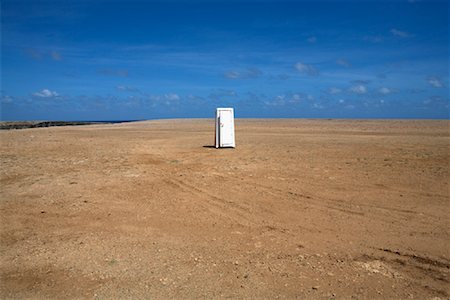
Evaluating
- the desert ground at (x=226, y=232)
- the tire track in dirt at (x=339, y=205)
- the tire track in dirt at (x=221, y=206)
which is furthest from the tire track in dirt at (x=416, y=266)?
the tire track in dirt at (x=221, y=206)

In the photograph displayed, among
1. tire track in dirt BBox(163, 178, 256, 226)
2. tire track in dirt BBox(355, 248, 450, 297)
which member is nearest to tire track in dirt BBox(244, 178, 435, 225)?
tire track in dirt BBox(163, 178, 256, 226)

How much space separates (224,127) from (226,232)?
10502 mm

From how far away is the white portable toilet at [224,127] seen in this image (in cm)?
1606

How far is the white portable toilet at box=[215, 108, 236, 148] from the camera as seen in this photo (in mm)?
16062

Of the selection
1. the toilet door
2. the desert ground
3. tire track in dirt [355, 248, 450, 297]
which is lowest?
tire track in dirt [355, 248, 450, 297]

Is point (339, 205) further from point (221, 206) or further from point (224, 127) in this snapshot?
point (224, 127)

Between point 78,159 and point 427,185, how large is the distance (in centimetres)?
1077

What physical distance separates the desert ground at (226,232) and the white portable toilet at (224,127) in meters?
5.31

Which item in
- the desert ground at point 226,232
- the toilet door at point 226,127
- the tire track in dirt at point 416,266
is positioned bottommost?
the tire track in dirt at point 416,266

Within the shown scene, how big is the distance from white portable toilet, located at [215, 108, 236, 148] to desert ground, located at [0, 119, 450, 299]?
531cm

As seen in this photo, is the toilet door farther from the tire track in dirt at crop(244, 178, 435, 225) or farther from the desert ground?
the tire track in dirt at crop(244, 178, 435, 225)

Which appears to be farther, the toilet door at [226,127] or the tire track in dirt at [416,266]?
the toilet door at [226,127]

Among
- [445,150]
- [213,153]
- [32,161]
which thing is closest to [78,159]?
[32,161]

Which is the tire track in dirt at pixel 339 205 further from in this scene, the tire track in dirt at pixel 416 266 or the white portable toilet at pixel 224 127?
the white portable toilet at pixel 224 127
